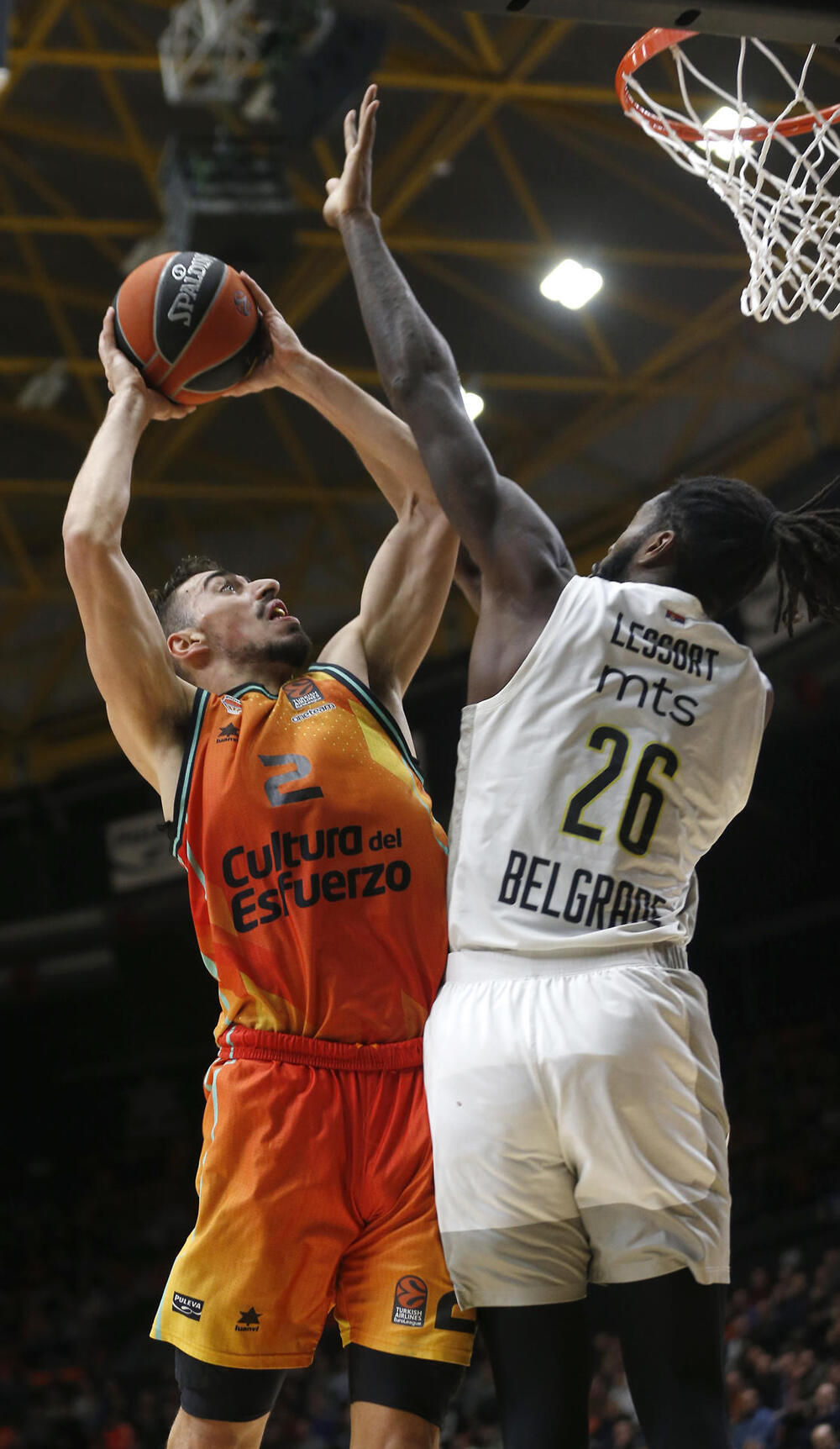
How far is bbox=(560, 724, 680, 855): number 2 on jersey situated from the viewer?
2559 millimetres

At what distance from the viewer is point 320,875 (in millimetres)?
3035

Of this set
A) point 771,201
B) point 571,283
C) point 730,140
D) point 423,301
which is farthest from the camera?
point 423,301

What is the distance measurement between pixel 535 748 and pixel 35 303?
418 inches

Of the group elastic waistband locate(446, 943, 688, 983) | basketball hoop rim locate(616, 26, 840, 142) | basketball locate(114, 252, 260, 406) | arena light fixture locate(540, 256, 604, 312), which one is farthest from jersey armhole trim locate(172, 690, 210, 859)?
arena light fixture locate(540, 256, 604, 312)

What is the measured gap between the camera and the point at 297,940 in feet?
9.86

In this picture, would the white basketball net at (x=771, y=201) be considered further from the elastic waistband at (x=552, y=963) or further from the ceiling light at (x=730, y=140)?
the elastic waistband at (x=552, y=963)

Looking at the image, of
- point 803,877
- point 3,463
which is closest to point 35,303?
point 3,463

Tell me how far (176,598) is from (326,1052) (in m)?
1.20

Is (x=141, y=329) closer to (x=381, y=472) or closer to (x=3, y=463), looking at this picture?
(x=381, y=472)

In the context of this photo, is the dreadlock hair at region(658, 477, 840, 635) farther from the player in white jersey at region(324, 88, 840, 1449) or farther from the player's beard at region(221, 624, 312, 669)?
the player's beard at region(221, 624, 312, 669)

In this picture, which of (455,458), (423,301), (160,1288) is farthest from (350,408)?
(160,1288)

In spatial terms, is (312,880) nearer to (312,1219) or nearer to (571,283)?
(312,1219)

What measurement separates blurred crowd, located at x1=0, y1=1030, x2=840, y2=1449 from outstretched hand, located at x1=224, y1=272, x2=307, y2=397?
6.43 m

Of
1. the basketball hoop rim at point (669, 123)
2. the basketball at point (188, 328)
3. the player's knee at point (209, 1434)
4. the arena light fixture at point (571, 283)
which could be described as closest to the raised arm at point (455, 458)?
the basketball at point (188, 328)
